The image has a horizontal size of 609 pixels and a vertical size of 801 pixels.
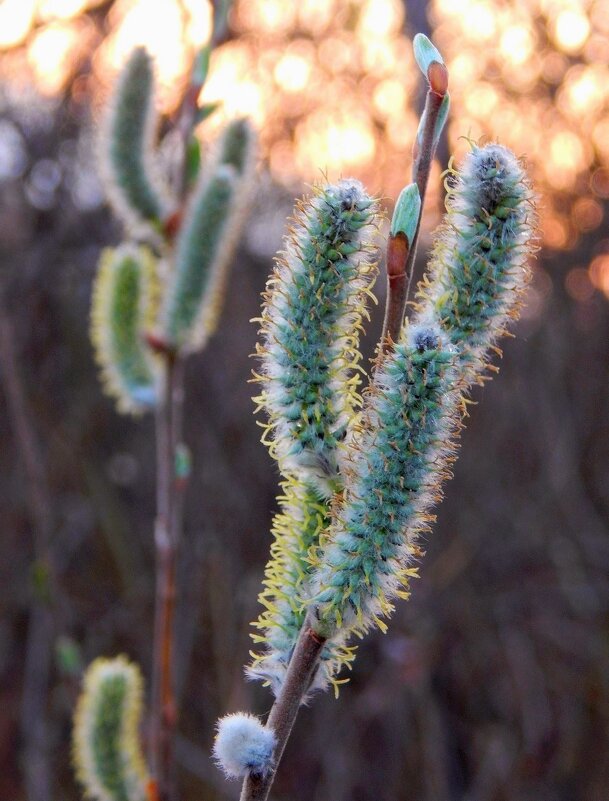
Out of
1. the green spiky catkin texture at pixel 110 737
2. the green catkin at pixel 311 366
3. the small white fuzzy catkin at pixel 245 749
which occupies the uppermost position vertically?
the green catkin at pixel 311 366

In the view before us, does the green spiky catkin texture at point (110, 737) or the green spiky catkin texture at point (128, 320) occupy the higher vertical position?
the green spiky catkin texture at point (128, 320)

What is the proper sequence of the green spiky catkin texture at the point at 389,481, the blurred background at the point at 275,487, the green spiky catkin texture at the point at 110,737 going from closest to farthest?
the green spiky catkin texture at the point at 389,481, the green spiky catkin texture at the point at 110,737, the blurred background at the point at 275,487

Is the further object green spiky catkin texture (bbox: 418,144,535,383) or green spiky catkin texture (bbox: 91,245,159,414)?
green spiky catkin texture (bbox: 91,245,159,414)

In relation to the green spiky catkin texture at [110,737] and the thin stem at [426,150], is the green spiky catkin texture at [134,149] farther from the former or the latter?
the thin stem at [426,150]

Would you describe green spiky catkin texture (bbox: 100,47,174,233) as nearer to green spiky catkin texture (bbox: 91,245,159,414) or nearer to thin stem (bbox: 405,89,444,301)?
green spiky catkin texture (bbox: 91,245,159,414)

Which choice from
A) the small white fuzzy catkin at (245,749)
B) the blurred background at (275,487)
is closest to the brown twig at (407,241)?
the small white fuzzy catkin at (245,749)

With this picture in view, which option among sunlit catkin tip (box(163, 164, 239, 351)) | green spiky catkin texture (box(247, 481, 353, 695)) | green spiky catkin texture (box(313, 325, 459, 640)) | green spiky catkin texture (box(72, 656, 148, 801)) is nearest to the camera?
green spiky catkin texture (box(313, 325, 459, 640))

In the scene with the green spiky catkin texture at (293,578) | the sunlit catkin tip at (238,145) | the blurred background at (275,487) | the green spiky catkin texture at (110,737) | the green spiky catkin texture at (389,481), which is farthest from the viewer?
the blurred background at (275,487)

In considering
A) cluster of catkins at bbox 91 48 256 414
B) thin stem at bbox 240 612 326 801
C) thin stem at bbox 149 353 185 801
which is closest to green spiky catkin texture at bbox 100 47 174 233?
cluster of catkins at bbox 91 48 256 414
